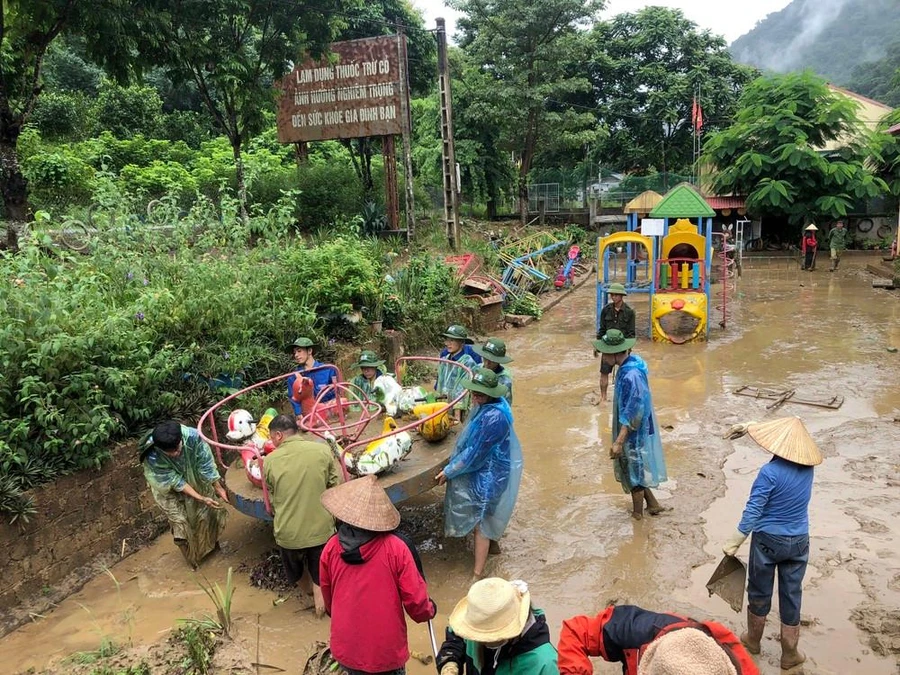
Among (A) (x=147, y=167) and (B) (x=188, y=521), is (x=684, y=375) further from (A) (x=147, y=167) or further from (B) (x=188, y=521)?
(A) (x=147, y=167)

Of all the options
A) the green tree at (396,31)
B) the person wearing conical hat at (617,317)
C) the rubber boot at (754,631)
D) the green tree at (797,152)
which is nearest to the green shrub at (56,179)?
the green tree at (396,31)

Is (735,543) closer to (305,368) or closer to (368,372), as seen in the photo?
(368,372)

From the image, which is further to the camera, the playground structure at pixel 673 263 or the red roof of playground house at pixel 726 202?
the red roof of playground house at pixel 726 202

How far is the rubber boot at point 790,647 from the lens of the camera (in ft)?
12.4

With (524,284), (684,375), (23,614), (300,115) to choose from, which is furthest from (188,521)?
(300,115)

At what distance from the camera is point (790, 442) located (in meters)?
3.67

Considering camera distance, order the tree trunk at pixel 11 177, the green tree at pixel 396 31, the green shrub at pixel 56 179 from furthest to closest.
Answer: the green tree at pixel 396 31
the green shrub at pixel 56 179
the tree trunk at pixel 11 177

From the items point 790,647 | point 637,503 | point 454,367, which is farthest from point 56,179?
point 790,647

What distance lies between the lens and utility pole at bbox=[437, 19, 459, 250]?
14156 millimetres

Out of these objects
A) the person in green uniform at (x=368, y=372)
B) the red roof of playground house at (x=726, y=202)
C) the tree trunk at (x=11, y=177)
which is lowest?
the person in green uniform at (x=368, y=372)

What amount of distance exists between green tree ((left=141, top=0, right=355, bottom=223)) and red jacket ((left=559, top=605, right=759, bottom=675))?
9957 millimetres

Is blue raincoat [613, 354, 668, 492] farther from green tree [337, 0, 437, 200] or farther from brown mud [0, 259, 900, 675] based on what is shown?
green tree [337, 0, 437, 200]

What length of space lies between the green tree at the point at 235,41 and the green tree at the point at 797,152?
55.1 feet

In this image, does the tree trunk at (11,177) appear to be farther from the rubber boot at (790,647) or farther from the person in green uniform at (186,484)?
the rubber boot at (790,647)
